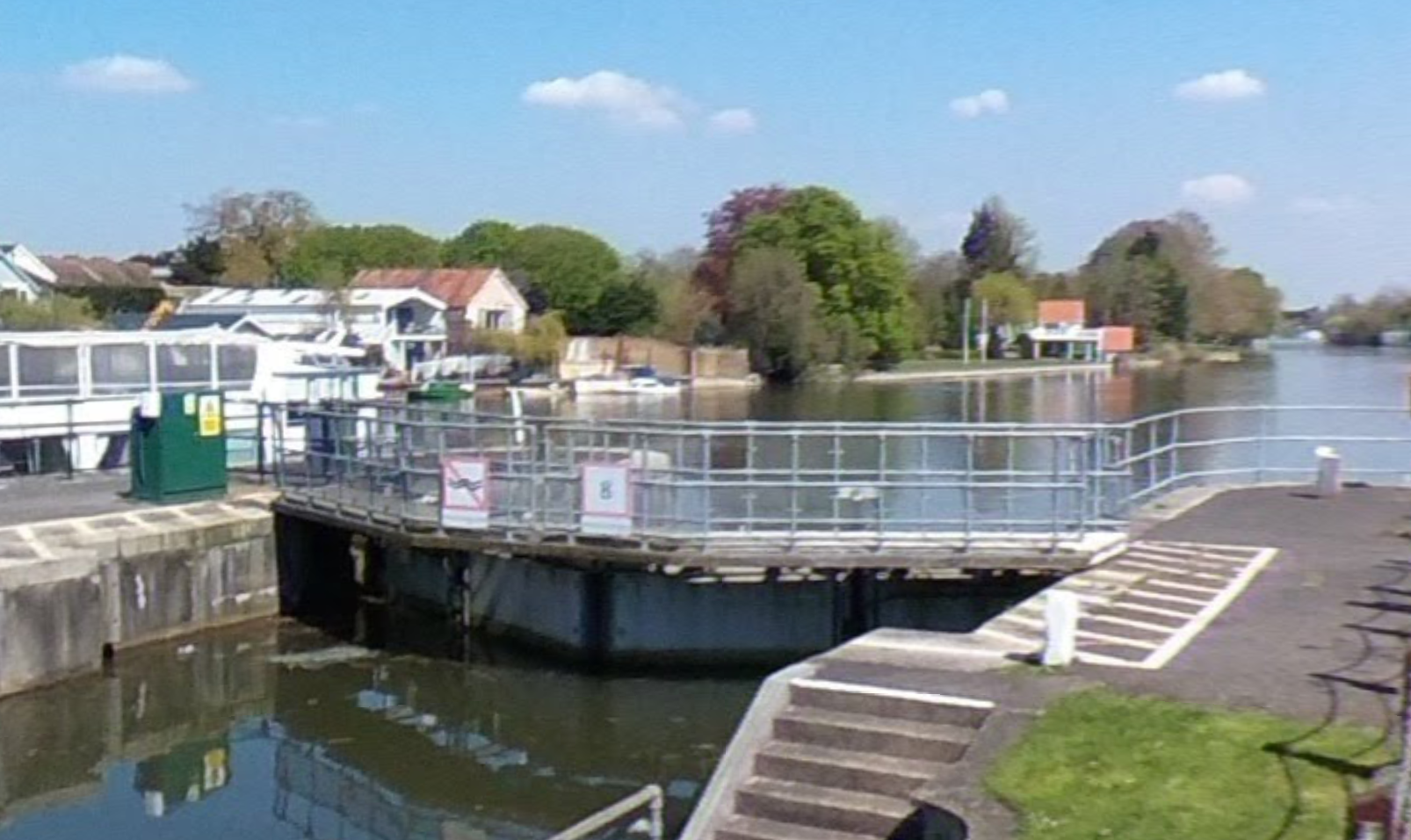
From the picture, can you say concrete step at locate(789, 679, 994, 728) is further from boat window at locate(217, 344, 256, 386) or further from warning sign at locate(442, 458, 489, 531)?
boat window at locate(217, 344, 256, 386)

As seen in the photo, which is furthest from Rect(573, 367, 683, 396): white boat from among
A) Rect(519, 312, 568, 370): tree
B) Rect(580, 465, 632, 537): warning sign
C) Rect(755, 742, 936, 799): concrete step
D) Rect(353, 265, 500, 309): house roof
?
Rect(755, 742, 936, 799): concrete step

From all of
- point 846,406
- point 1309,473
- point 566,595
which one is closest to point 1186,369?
point 846,406

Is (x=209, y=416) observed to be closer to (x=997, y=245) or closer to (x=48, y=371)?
(x=48, y=371)

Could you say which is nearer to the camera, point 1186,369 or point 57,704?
point 57,704

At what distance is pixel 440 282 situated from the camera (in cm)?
10144

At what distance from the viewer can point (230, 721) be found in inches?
709

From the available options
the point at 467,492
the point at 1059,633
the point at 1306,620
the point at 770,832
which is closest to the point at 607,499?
the point at 467,492

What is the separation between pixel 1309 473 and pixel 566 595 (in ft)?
46.0

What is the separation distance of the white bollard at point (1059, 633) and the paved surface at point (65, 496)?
49.4 ft

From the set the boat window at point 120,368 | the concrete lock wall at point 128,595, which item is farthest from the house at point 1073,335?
the concrete lock wall at point 128,595

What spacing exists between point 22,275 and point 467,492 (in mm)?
72653

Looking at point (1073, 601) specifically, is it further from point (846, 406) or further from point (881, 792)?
point (846, 406)

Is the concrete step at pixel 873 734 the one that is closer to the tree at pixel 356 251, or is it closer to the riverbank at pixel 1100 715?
the riverbank at pixel 1100 715

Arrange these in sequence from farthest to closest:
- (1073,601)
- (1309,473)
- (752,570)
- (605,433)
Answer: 1. (1309,473)
2. (605,433)
3. (752,570)
4. (1073,601)
